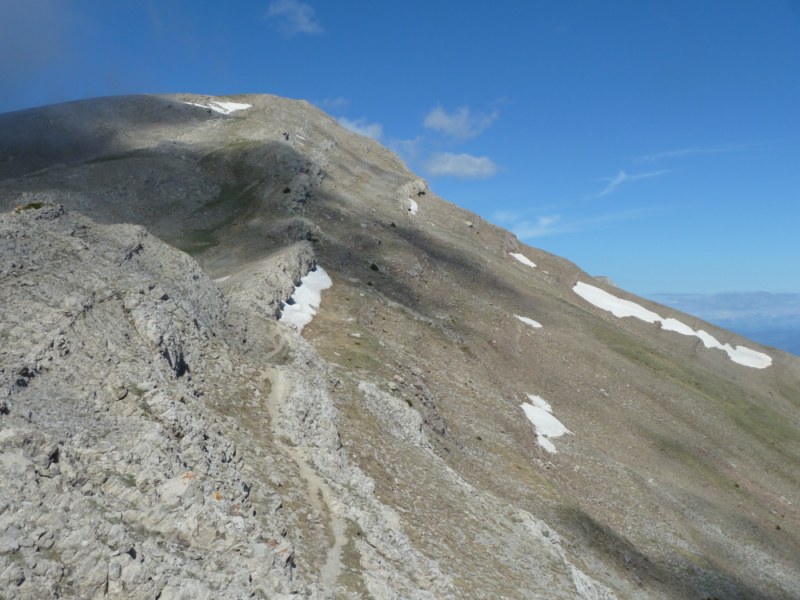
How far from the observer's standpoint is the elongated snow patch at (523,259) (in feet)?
349

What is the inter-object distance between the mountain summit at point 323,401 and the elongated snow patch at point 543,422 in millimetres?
352

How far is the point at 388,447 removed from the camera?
104 feet

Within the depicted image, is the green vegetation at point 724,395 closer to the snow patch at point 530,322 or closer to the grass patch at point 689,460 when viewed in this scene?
the snow patch at point 530,322

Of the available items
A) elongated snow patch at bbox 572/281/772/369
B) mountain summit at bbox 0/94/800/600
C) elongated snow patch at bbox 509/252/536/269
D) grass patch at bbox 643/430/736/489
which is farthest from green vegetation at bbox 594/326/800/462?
elongated snow patch at bbox 509/252/536/269

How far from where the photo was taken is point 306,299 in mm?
50062

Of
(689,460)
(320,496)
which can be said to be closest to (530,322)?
(689,460)

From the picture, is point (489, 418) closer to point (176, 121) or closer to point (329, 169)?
point (329, 169)

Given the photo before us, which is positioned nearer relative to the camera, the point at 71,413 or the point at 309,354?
the point at 71,413

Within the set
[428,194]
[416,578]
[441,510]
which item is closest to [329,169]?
[428,194]

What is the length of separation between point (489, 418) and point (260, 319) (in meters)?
20.7

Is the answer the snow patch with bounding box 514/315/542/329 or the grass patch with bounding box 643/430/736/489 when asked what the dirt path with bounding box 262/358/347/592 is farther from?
the snow patch with bounding box 514/315/542/329

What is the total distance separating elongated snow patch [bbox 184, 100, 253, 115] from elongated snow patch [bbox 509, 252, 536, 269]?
2351 inches

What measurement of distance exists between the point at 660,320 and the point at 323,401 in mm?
94277

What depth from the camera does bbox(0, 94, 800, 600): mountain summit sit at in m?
17.0
